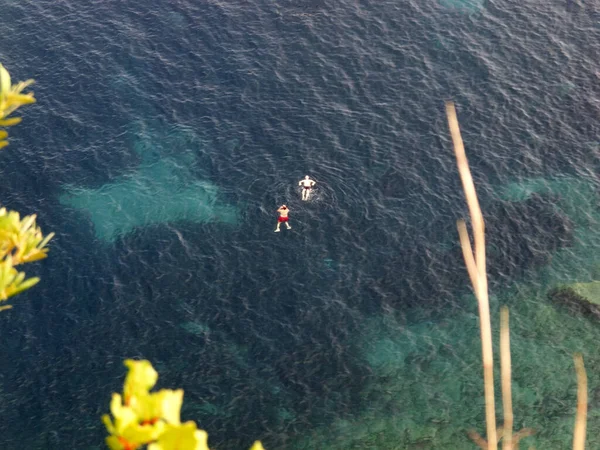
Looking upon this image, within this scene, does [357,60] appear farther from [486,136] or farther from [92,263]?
[92,263]

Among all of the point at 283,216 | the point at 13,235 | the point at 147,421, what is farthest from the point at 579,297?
the point at 147,421

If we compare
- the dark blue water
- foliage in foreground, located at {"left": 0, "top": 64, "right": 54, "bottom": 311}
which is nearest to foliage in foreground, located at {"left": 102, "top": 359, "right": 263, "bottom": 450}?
foliage in foreground, located at {"left": 0, "top": 64, "right": 54, "bottom": 311}

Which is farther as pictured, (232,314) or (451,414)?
(232,314)

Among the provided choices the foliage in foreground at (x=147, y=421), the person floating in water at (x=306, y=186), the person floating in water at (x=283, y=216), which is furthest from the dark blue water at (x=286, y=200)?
the foliage in foreground at (x=147, y=421)

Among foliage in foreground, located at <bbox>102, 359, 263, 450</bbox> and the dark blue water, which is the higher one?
foliage in foreground, located at <bbox>102, 359, 263, 450</bbox>

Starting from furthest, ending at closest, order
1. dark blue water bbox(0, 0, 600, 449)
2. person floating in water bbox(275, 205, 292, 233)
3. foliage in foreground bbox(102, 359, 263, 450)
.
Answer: person floating in water bbox(275, 205, 292, 233) < dark blue water bbox(0, 0, 600, 449) < foliage in foreground bbox(102, 359, 263, 450)

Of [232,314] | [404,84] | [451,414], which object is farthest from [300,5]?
[451,414]

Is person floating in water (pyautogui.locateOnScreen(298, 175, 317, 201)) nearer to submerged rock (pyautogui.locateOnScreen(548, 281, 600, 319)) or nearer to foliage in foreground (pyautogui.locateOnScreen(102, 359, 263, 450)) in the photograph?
submerged rock (pyautogui.locateOnScreen(548, 281, 600, 319))

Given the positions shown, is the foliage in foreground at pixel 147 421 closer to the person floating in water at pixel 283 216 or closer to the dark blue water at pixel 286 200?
the dark blue water at pixel 286 200
